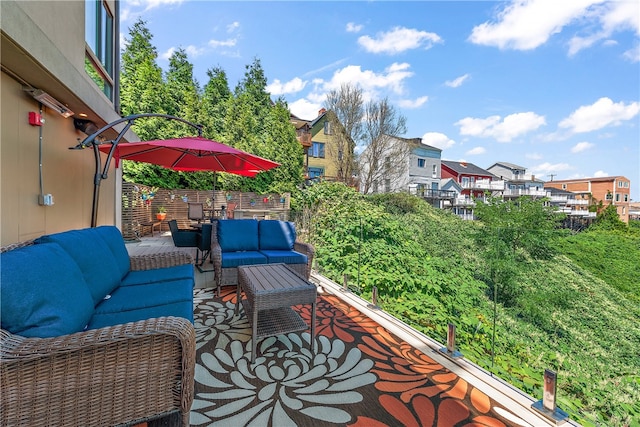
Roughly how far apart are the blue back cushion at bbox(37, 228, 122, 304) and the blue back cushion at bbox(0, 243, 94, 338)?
301mm

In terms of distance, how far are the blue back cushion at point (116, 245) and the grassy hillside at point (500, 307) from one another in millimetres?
2937

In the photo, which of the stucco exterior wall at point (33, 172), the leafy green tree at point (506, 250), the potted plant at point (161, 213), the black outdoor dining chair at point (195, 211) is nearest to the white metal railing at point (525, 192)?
the black outdoor dining chair at point (195, 211)

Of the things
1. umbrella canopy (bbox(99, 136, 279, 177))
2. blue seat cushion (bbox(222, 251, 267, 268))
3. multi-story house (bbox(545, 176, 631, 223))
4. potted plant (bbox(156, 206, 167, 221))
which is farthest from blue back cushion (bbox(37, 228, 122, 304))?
multi-story house (bbox(545, 176, 631, 223))

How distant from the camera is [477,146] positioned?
20844mm

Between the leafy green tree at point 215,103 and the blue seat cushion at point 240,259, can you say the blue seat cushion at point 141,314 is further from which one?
the leafy green tree at point 215,103

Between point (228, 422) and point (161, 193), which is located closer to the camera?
point (228, 422)

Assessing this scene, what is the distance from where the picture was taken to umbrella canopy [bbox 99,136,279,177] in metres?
3.90

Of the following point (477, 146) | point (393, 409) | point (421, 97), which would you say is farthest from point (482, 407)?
point (477, 146)

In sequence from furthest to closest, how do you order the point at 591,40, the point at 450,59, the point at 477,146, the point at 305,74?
the point at 477,146 → the point at 305,74 → the point at 450,59 → the point at 591,40

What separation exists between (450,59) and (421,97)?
226 inches

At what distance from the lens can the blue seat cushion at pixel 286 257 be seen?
3.80 metres

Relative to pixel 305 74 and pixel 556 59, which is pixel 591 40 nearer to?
pixel 556 59

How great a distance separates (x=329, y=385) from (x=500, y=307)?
2.00m

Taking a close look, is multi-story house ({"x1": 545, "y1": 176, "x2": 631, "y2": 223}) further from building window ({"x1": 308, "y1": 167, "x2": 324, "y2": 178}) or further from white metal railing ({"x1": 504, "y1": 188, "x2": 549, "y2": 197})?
building window ({"x1": 308, "y1": 167, "x2": 324, "y2": 178})
